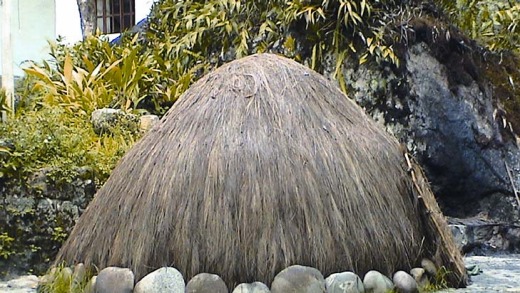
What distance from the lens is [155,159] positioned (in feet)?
14.1

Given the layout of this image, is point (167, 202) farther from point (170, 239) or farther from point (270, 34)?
point (270, 34)

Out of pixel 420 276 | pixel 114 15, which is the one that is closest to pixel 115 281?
pixel 420 276

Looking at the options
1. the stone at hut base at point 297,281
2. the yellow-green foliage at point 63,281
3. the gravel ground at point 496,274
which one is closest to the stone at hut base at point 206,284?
the stone at hut base at point 297,281

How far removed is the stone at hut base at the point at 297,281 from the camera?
150 inches

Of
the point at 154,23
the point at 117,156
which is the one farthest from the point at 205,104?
the point at 154,23

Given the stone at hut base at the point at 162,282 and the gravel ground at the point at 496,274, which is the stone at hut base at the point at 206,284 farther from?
the gravel ground at the point at 496,274

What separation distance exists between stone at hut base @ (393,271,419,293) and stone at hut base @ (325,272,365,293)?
285 millimetres

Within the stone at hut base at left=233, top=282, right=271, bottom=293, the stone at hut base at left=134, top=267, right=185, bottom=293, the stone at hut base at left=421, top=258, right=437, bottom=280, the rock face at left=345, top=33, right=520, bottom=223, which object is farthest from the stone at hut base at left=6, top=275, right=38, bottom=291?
the rock face at left=345, top=33, right=520, bottom=223

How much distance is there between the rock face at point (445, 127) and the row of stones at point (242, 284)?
9.95ft

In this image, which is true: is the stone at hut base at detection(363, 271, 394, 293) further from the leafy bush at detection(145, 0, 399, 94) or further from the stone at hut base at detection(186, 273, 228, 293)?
the leafy bush at detection(145, 0, 399, 94)

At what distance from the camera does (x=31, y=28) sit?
1111cm

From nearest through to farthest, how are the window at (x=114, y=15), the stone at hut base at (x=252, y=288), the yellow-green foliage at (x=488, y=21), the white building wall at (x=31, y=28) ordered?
the stone at hut base at (x=252, y=288) < the yellow-green foliage at (x=488, y=21) < the white building wall at (x=31, y=28) < the window at (x=114, y=15)

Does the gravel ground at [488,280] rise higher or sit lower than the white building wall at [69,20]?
lower

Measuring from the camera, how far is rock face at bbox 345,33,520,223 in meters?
6.86
